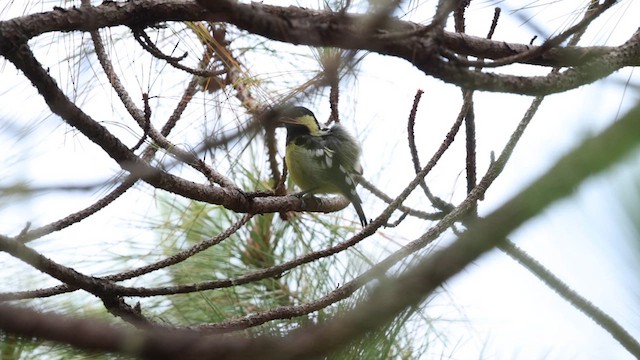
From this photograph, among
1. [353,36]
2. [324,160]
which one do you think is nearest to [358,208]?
[324,160]

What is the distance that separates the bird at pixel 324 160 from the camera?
228 cm

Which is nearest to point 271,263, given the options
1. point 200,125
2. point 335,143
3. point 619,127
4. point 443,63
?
point 335,143

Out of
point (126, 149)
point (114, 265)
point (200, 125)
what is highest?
point (114, 265)

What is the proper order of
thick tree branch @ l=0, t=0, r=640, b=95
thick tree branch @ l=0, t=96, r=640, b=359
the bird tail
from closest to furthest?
thick tree branch @ l=0, t=96, r=640, b=359
thick tree branch @ l=0, t=0, r=640, b=95
the bird tail

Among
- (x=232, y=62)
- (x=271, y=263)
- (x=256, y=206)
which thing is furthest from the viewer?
(x=271, y=263)

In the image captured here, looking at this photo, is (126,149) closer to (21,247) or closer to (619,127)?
(21,247)

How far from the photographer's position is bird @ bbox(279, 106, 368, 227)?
228cm

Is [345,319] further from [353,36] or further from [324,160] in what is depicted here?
[324,160]

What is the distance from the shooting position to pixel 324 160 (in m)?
2.37

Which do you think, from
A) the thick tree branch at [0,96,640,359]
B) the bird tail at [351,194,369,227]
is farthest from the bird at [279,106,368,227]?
the thick tree branch at [0,96,640,359]

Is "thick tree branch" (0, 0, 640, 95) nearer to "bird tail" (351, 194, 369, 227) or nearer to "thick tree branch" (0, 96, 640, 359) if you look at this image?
"thick tree branch" (0, 96, 640, 359)

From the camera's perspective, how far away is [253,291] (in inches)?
84.3

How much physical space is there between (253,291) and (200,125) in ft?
2.11

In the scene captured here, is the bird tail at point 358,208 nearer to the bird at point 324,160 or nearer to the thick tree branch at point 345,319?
the bird at point 324,160
